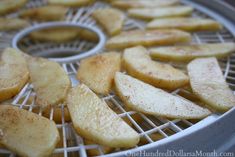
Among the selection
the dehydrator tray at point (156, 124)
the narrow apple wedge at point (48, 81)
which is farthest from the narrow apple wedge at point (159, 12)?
the narrow apple wedge at point (48, 81)

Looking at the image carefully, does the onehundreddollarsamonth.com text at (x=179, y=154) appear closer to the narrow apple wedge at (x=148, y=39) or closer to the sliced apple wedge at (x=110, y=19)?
the narrow apple wedge at (x=148, y=39)

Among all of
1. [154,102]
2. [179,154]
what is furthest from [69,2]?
[179,154]

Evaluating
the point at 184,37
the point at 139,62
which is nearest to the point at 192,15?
the point at 184,37

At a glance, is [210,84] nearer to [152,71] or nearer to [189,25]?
[152,71]

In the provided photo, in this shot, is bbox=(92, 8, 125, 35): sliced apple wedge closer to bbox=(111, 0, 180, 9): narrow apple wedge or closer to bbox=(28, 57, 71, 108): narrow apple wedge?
bbox=(111, 0, 180, 9): narrow apple wedge

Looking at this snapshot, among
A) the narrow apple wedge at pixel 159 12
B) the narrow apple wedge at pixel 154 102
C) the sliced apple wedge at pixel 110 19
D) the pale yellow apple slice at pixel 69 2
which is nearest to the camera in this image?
the narrow apple wedge at pixel 154 102

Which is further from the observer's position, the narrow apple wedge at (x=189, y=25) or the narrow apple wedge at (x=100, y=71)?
the narrow apple wedge at (x=189, y=25)

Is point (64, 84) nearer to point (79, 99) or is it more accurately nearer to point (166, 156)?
point (79, 99)
